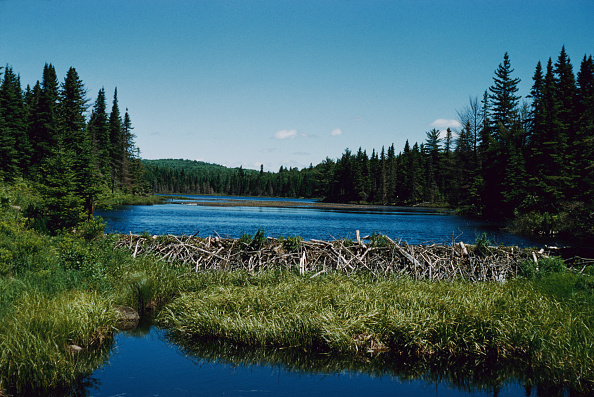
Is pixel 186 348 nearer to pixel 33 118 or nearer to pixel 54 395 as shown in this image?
pixel 54 395

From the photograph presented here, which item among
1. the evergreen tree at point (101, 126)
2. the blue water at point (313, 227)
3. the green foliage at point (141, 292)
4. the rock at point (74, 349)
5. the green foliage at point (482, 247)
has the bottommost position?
the blue water at point (313, 227)

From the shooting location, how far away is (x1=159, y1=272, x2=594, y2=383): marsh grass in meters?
9.16

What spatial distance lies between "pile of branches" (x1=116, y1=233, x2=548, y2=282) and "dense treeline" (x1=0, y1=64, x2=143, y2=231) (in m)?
4.52

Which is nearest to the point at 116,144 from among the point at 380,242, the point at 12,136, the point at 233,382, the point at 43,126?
the point at 43,126

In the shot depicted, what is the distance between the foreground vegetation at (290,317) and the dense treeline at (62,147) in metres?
5.22

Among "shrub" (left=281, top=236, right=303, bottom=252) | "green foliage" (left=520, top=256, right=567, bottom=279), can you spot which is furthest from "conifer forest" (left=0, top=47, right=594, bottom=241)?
"green foliage" (left=520, top=256, right=567, bottom=279)

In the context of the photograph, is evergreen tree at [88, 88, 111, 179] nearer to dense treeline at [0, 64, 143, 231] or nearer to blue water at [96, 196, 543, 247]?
dense treeline at [0, 64, 143, 231]

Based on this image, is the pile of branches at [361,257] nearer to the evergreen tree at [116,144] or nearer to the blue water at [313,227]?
the blue water at [313,227]

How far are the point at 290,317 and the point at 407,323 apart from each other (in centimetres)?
279

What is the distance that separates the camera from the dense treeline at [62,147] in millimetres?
18953

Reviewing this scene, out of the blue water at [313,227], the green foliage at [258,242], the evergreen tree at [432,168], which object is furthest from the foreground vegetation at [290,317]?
the evergreen tree at [432,168]

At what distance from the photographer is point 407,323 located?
988 cm

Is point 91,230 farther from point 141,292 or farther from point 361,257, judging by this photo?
point 361,257

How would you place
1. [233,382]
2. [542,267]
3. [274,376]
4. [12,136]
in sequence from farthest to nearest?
[12,136] < [542,267] < [274,376] < [233,382]
